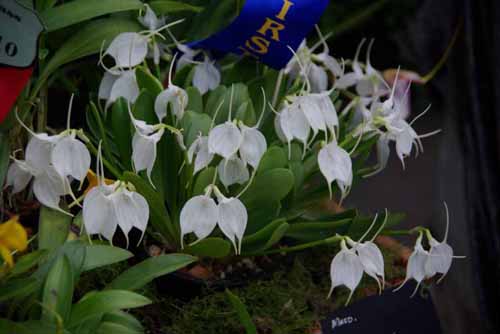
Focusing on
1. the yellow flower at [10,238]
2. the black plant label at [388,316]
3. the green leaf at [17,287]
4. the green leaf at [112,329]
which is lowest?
the black plant label at [388,316]

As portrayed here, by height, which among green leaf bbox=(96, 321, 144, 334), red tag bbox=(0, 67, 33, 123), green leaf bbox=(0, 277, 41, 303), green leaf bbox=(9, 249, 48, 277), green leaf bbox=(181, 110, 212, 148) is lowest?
green leaf bbox=(96, 321, 144, 334)

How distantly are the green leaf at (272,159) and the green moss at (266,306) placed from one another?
6.6 inches

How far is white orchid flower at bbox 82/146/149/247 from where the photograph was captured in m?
0.76

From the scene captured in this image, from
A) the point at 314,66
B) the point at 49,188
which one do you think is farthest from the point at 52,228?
the point at 314,66

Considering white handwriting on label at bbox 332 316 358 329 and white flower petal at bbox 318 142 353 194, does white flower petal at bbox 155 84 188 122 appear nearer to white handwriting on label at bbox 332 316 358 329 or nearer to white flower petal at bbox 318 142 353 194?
white flower petal at bbox 318 142 353 194

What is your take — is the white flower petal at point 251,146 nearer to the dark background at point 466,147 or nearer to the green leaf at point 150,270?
the green leaf at point 150,270

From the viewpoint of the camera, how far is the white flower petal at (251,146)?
0.81 m

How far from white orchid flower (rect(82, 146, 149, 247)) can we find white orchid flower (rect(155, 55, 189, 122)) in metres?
0.16

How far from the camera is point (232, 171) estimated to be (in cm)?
84

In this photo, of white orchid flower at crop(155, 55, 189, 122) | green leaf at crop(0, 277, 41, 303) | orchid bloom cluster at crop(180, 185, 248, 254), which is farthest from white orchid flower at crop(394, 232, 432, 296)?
green leaf at crop(0, 277, 41, 303)

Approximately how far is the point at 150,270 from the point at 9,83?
10.1 inches

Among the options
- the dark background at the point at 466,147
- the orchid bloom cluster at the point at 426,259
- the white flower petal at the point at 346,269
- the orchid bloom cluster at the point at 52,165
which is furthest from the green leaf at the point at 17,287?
the dark background at the point at 466,147

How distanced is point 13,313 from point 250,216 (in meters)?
0.30

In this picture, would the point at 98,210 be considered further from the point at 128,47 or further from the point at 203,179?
the point at 128,47
